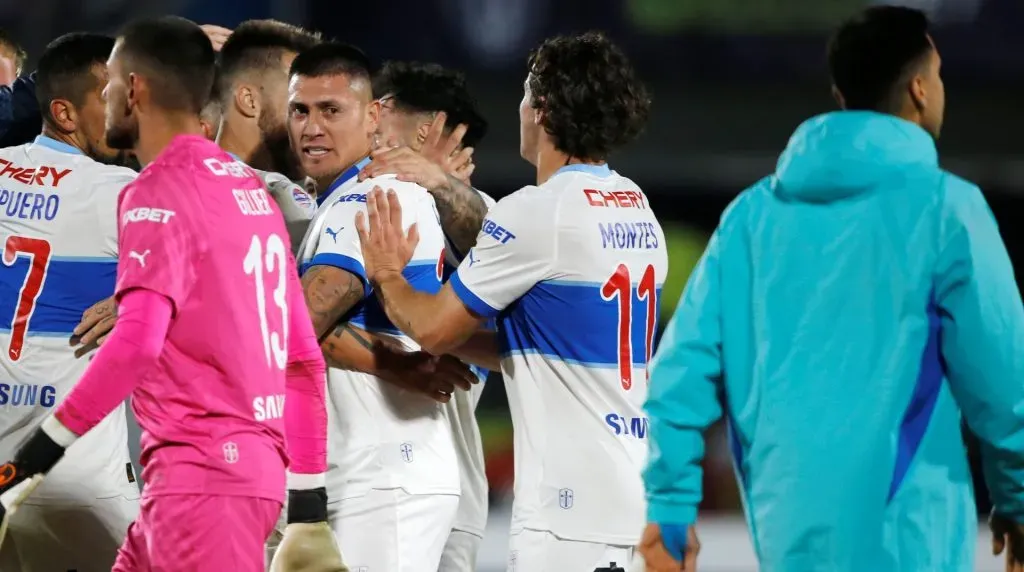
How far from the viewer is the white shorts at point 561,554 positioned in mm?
4527

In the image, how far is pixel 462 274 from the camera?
186 inches

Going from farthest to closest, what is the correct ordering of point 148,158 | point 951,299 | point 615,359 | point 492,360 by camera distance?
point 492,360 → point 615,359 → point 148,158 → point 951,299

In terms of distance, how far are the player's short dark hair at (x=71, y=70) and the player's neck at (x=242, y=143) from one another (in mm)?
567

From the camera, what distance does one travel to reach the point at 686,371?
11.7 feet

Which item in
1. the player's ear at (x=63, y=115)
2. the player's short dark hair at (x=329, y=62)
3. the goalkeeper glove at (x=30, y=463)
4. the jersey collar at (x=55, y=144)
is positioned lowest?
the goalkeeper glove at (x=30, y=463)

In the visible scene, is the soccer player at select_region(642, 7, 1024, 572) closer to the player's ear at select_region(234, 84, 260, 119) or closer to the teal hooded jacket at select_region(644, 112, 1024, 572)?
the teal hooded jacket at select_region(644, 112, 1024, 572)

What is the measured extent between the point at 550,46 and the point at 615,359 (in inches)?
39.0

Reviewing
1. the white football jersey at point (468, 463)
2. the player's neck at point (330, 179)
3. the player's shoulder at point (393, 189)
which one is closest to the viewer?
the player's shoulder at point (393, 189)

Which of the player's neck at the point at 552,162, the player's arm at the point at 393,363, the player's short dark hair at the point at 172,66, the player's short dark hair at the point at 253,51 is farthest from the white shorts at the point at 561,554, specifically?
the player's short dark hair at the point at 253,51

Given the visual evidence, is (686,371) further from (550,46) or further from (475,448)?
(475,448)

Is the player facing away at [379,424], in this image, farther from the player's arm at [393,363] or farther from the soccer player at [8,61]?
the soccer player at [8,61]

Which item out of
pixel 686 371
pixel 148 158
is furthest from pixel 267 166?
pixel 686 371

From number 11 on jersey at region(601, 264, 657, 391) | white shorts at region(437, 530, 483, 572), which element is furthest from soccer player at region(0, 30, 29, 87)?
number 11 on jersey at region(601, 264, 657, 391)

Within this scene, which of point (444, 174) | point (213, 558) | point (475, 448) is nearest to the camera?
point (213, 558)
